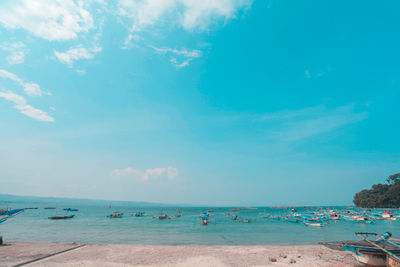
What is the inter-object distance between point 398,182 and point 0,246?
536ft

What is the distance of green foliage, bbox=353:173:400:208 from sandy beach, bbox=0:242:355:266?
132486 mm

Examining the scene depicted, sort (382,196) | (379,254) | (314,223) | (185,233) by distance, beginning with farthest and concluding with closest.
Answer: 1. (382,196)
2. (314,223)
3. (185,233)
4. (379,254)

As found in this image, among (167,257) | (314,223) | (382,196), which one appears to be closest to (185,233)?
(167,257)

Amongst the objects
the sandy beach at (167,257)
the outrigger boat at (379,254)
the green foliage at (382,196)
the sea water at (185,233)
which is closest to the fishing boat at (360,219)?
the sea water at (185,233)

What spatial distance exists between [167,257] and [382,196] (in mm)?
145515

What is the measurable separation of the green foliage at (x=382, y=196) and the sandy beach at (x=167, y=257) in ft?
435

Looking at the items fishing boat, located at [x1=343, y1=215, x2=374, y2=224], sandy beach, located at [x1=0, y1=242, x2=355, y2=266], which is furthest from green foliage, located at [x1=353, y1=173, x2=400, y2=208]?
sandy beach, located at [x1=0, y1=242, x2=355, y2=266]

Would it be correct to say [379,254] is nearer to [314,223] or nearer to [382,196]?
[314,223]

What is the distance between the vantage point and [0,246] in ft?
68.8

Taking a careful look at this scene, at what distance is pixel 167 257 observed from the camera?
18125 mm

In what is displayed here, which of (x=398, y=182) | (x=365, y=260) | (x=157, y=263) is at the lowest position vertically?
(x=157, y=263)

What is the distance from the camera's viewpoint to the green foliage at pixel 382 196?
378ft

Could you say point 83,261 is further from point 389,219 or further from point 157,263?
point 389,219

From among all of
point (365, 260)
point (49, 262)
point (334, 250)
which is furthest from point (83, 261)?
point (334, 250)
